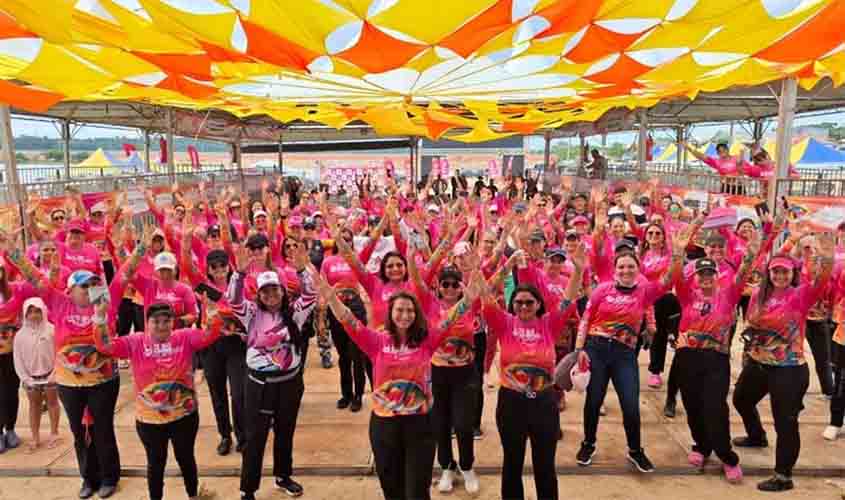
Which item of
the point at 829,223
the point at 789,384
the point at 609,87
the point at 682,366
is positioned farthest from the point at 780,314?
the point at 609,87

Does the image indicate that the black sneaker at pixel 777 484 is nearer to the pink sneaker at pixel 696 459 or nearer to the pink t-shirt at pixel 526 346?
the pink sneaker at pixel 696 459

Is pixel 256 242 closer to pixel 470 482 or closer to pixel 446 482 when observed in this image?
pixel 446 482

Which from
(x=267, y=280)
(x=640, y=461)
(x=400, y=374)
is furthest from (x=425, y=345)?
(x=640, y=461)

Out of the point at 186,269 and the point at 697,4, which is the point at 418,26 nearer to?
the point at 697,4

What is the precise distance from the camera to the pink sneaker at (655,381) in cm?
632

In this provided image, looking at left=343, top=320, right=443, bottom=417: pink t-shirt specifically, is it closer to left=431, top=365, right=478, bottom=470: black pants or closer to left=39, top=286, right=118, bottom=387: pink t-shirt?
left=431, top=365, right=478, bottom=470: black pants

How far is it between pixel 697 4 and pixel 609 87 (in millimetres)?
3261

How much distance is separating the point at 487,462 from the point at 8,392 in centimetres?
424

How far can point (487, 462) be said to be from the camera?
4695 mm

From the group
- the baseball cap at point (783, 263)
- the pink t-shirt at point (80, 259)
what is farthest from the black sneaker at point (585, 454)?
the pink t-shirt at point (80, 259)

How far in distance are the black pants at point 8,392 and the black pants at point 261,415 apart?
245 centimetres

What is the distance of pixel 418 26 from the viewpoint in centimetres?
405

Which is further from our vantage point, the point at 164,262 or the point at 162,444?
the point at 164,262

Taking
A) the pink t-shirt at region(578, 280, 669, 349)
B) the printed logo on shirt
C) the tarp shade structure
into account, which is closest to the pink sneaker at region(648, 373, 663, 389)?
the pink t-shirt at region(578, 280, 669, 349)
